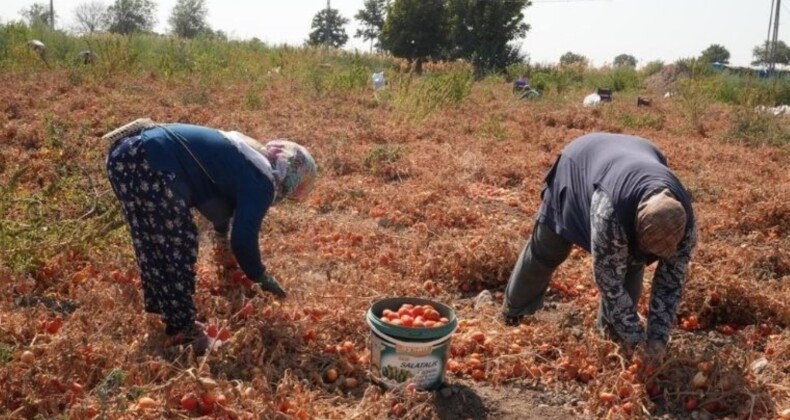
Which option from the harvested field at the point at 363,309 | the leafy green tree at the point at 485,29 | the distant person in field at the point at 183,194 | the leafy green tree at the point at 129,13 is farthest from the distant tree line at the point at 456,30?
the leafy green tree at the point at 129,13

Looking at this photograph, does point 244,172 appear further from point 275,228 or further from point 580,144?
point 275,228

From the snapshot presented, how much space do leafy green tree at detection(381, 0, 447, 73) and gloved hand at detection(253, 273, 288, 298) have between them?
2985cm

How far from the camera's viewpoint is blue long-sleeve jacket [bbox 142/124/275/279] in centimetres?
309

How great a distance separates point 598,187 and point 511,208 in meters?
3.68

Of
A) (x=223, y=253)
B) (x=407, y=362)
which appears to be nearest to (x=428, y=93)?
(x=223, y=253)

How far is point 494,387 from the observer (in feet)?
10.7

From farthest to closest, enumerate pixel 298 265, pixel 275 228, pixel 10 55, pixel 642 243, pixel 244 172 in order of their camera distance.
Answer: pixel 10 55 < pixel 275 228 < pixel 298 265 < pixel 244 172 < pixel 642 243

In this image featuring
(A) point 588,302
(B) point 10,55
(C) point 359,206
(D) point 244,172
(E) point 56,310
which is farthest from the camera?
(B) point 10,55

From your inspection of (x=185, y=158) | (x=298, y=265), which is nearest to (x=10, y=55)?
(x=298, y=265)

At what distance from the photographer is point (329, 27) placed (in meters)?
60.0

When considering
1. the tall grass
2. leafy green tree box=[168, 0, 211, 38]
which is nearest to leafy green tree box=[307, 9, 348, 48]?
leafy green tree box=[168, 0, 211, 38]

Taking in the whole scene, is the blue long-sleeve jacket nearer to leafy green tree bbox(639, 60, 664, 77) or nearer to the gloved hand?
the gloved hand

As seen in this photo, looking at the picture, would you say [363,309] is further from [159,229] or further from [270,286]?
[159,229]

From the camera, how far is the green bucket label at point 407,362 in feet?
9.59
